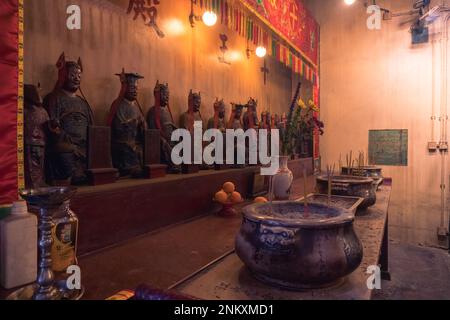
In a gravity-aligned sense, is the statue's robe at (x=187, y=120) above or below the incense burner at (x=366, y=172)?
above

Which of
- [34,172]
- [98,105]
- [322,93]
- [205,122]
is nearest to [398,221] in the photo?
[322,93]

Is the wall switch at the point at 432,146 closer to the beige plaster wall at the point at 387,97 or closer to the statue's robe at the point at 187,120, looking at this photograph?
the beige plaster wall at the point at 387,97

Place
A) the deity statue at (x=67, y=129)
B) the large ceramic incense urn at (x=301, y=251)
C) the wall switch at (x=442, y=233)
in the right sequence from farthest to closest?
Result: 1. the wall switch at (x=442, y=233)
2. the deity statue at (x=67, y=129)
3. the large ceramic incense urn at (x=301, y=251)

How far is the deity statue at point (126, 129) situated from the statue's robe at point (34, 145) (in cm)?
45

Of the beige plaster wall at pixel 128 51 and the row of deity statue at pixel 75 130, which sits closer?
the row of deity statue at pixel 75 130

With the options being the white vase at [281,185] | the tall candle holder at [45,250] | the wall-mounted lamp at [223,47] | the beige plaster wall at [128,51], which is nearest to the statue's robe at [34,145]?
the beige plaster wall at [128,51]

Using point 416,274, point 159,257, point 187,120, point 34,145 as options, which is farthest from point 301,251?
point 416,274

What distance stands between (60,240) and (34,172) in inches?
15.4

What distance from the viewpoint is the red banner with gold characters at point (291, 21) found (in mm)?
2705

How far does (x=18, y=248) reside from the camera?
→ 0.95m

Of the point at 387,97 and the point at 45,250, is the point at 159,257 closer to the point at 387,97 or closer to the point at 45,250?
the point at 45,250

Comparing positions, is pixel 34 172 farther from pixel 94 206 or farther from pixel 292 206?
pixel 292 206

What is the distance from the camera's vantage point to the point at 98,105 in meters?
1.85

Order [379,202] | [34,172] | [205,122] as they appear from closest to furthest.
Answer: [34,172] < [379,202] < [205,122]
